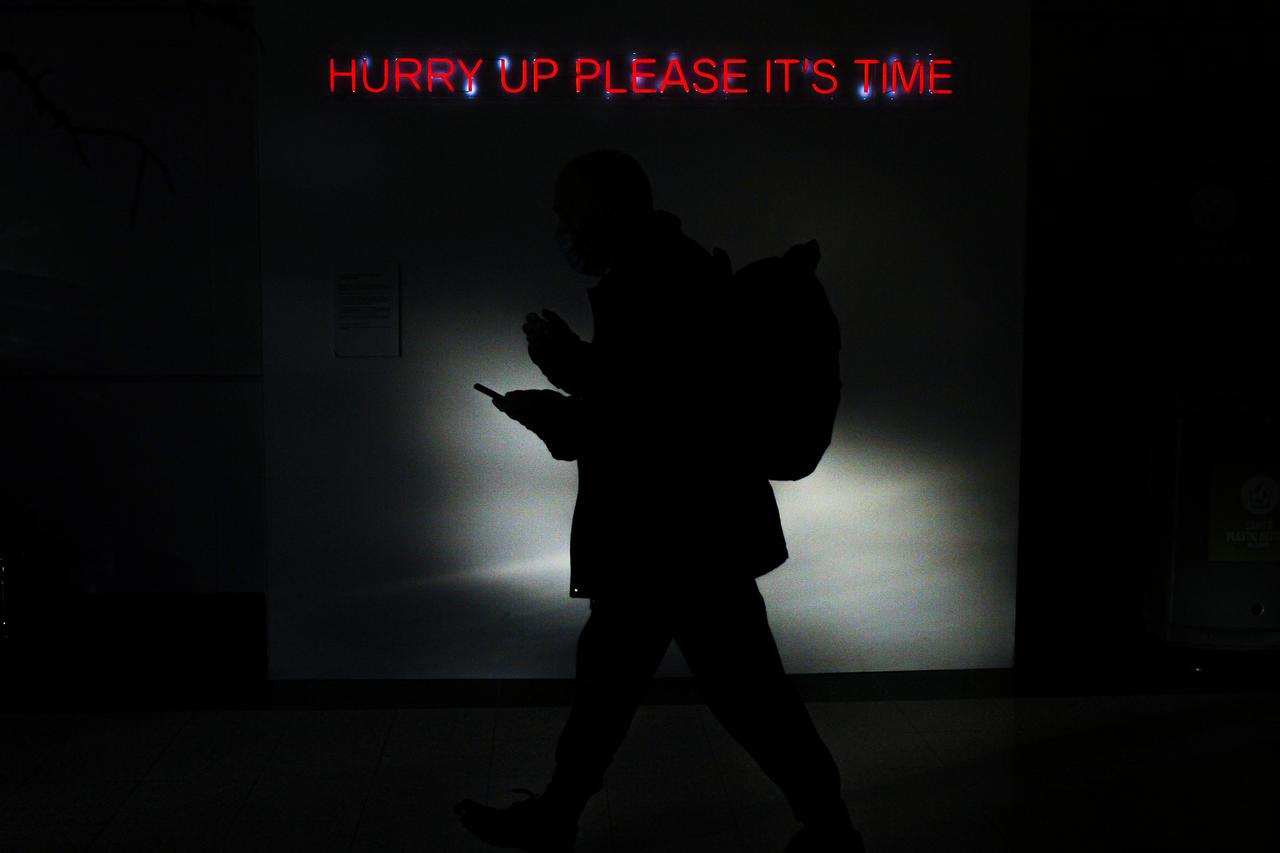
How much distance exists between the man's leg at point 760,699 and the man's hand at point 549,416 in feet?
1.38

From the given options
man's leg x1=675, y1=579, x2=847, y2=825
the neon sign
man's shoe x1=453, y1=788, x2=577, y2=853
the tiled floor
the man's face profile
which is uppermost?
the neon sign

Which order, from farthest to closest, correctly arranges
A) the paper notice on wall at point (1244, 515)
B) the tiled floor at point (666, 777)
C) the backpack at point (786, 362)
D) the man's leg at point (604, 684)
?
the paper notice on wall at point (1244, 515), the tiled floor at point (666, 777), the man's leg at point (604, 684), the backpack at point (786, 362)

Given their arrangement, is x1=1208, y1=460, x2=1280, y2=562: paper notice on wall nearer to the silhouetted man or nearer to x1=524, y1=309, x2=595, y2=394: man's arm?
the silhouetted man

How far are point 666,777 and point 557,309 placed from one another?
1508 millimetres

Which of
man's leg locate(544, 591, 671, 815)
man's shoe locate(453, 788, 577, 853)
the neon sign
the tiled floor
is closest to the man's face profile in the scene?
man's leg locate(544, 591, 671, 815)

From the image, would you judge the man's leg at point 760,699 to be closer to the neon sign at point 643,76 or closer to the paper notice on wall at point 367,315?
the paper notice on wall at point 367,315

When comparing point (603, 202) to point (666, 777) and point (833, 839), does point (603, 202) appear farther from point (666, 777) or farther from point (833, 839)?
point (666, 777)

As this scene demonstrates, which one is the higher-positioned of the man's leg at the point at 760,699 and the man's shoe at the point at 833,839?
the man's leg at the point at 760,699

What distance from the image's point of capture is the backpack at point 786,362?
2.42 m

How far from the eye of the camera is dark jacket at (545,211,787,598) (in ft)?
8.13

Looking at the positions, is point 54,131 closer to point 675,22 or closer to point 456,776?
point 675,22

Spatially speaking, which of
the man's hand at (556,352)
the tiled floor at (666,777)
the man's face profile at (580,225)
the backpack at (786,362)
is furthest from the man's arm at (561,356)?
the tiled floor at (666,777)

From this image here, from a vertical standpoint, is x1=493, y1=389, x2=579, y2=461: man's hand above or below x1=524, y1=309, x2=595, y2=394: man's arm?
below

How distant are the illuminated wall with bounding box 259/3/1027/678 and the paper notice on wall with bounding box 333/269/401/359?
0.10 feet
